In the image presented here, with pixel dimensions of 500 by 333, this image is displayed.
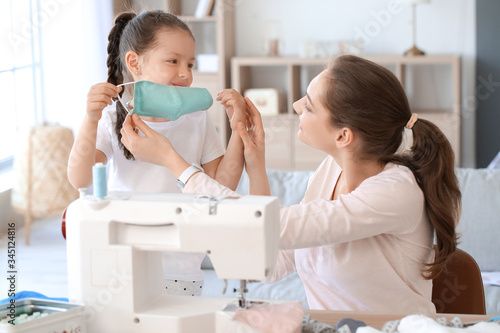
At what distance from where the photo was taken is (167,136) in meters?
1.59

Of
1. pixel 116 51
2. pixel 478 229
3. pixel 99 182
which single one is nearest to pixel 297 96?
pixel 478 229

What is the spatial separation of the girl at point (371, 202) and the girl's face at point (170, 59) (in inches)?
7.7

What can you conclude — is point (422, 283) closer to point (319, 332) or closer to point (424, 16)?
point (319, 332)

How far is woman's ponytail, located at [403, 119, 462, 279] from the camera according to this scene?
1.42 meters

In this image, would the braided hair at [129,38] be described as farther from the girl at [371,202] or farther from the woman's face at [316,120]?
the woman's face at [316,120]

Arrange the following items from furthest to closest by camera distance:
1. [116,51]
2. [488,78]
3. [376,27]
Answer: [376,27] → [488,78] → [116,51]

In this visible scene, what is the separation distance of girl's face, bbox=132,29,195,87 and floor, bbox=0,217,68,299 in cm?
191

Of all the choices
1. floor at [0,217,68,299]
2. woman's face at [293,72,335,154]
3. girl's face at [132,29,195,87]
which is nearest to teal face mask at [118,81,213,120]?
girl's face at [132,29,195,87]

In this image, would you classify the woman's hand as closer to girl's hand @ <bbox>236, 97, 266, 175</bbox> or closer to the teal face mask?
the teal face mask

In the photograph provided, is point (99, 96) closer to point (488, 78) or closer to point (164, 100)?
point (164, 100)

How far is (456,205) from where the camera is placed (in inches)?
57.7

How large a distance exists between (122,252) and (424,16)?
13.1 ft

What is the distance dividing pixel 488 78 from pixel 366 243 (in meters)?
3.46

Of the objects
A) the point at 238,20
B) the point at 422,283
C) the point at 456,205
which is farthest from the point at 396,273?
the point at 238,20
